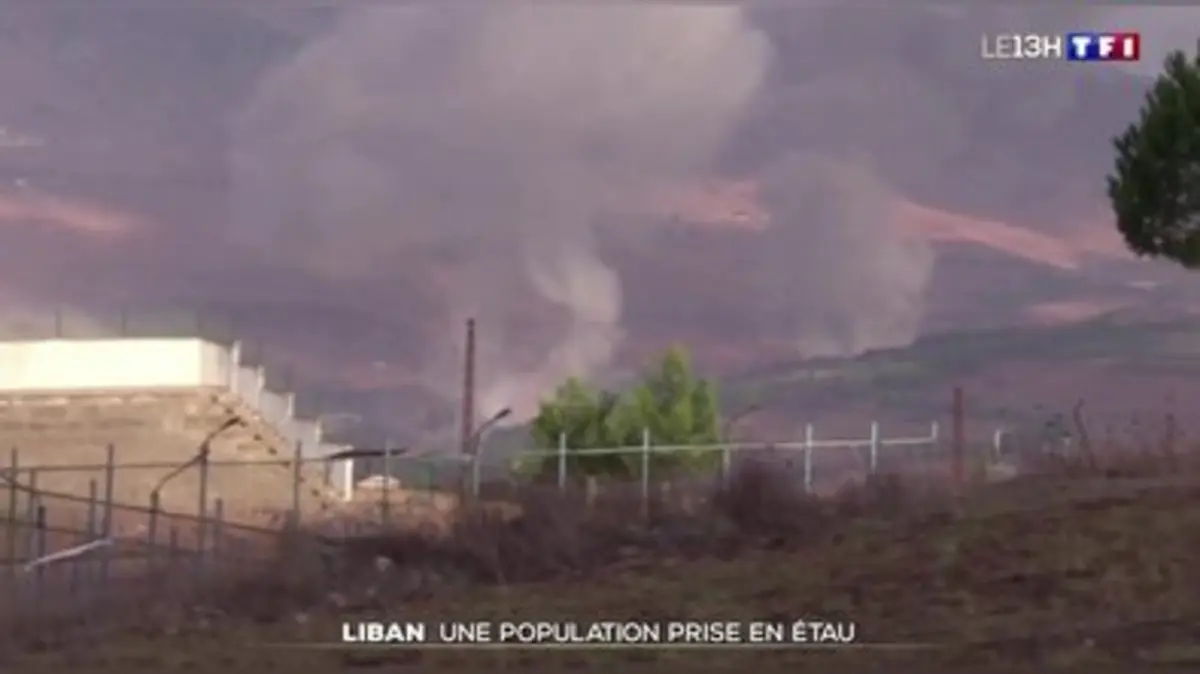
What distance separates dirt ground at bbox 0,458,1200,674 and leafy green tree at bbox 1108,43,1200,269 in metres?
1.07

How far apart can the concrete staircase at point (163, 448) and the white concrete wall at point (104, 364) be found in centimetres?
6

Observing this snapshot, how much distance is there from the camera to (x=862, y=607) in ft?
24.1

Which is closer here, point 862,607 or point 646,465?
point 862,607

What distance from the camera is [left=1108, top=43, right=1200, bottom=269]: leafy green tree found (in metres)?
7.82

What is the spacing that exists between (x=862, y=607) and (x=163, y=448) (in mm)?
Answer: 3231

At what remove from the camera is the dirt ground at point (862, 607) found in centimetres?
711

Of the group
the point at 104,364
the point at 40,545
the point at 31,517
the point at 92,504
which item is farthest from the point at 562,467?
the point at 31,517

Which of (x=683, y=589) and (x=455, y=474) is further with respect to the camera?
(x=455, y=474)

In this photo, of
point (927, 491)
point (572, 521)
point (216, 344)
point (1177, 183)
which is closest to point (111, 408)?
point (216, 344)

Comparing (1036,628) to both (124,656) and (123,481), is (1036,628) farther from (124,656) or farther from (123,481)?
(123,481)

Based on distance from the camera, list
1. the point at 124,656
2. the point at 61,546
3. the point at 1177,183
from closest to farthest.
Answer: the point at 124,656 → the point at 1177,183 → the point at 61,546

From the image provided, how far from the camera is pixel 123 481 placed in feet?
30.3

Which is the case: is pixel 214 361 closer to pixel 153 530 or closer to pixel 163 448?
pixel 163 448

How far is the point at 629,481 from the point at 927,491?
1.26 m
